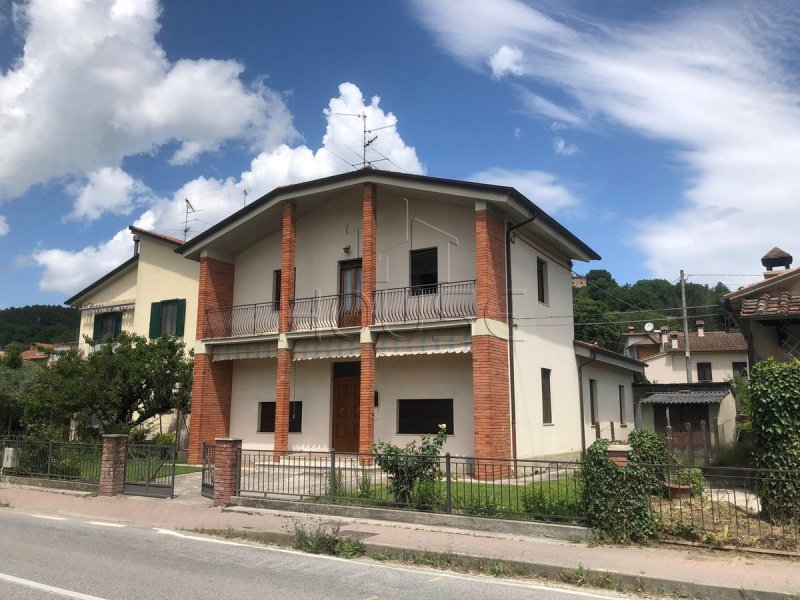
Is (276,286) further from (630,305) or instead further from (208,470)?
(630,305)

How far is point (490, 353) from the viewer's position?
51.3 ft

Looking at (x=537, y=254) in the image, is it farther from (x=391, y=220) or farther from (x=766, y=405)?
(x=766, y=405)

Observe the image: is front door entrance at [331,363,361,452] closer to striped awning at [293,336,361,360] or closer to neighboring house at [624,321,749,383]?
striped awning at [293,336,361,360]

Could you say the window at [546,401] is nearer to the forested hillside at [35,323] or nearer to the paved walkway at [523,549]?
the paved walkway at [523,549]

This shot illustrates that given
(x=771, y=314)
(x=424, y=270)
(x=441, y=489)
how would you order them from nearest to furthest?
1. (x=441, y=489)
2. (x=771, y=314)
3. (x=424, y=270)

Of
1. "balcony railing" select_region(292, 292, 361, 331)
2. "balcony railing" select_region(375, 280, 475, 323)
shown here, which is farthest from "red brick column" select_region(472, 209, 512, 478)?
"balcony railing" select_region(292, 292, 361, 331)

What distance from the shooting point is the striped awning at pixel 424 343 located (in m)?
16.2

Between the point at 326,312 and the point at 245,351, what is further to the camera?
the point at 245,351

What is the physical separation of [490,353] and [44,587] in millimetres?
11000

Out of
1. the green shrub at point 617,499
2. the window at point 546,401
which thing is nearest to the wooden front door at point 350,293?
the window at point 546,401

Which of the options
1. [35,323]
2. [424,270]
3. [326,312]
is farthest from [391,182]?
[35,323]

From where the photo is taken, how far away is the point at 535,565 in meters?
7.52

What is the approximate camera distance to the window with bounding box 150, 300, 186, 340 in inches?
1005

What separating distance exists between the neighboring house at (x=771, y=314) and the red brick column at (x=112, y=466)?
13.8m
